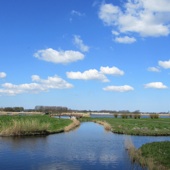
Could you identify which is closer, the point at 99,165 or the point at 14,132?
the point at 99,165

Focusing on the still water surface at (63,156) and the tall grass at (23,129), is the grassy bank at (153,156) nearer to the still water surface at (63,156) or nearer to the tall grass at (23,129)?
the still water surface at (63,156)

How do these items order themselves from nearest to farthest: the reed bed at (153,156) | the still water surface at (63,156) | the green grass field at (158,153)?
the reed bed at (153,156) < the green grass field at (158,153) < the still water surface at (63,156)

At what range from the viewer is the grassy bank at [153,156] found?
27.4m

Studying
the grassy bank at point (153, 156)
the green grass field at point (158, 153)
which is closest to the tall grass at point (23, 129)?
the grassy bank at point (153, 156)

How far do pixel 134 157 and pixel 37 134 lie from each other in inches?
1149

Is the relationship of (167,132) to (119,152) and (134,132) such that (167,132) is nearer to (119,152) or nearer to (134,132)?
(134,132)

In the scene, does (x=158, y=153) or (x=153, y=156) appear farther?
(x=158, y=153)

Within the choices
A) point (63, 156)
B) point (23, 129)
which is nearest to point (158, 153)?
point (63, 156)

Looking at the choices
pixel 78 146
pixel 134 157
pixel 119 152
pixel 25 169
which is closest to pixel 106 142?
pixel 78 146

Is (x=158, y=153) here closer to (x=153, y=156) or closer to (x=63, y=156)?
(x=153, y=156)

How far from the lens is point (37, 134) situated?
2293 inches

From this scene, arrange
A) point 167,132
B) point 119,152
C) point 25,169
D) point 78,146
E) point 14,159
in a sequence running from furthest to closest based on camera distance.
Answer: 1. point 167,132
2. point 78,146
3. point 119,152
4. point 14,159
5. point 25,169

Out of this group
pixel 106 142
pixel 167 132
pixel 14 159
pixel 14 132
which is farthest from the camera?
pixel 167 132

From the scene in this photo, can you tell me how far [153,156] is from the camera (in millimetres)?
30859
